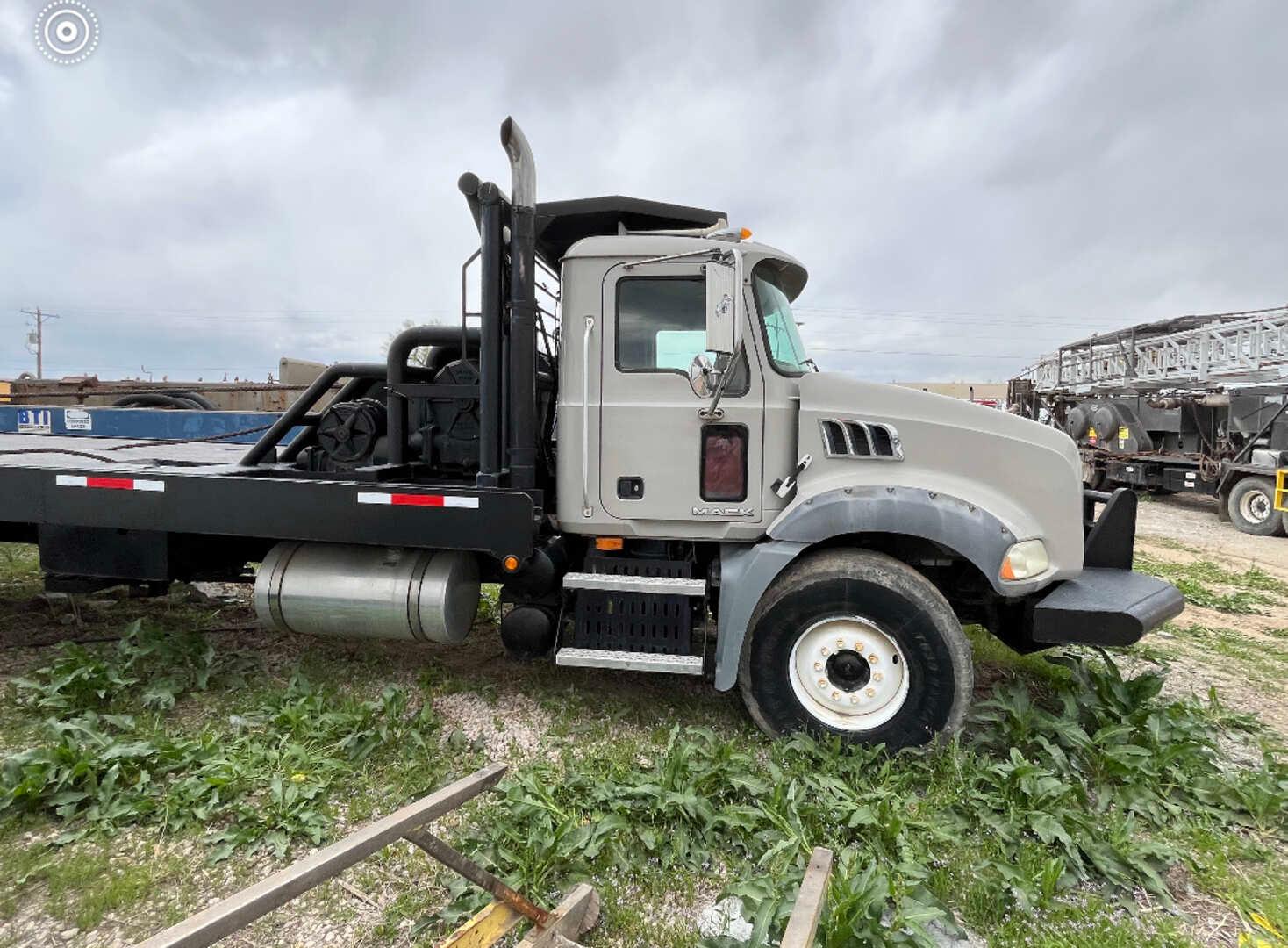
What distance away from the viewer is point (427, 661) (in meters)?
4.78

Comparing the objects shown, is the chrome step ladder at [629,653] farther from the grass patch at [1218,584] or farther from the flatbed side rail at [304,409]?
the grass patch at [1218,584]

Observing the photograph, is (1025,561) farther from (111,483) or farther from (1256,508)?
(1256,508)

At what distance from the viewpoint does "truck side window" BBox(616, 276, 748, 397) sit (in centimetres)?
378

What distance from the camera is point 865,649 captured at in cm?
354

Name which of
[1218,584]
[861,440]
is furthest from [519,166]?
[1218,584]

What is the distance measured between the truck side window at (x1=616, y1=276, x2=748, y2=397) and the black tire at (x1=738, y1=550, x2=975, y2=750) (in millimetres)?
1308

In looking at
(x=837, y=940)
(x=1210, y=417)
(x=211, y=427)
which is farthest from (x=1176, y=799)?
(x=1210, y=417)

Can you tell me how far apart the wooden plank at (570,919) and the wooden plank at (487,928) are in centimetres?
7

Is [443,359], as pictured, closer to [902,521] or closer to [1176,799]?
[902,521]

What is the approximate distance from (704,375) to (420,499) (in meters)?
1.64

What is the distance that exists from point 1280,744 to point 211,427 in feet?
33.4

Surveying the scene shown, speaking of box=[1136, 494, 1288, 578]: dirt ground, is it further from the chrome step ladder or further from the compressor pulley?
the compressor pulley

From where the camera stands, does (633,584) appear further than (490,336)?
No

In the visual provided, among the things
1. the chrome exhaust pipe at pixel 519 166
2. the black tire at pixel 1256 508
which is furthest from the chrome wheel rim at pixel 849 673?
the black tire at pixel 1256 508
